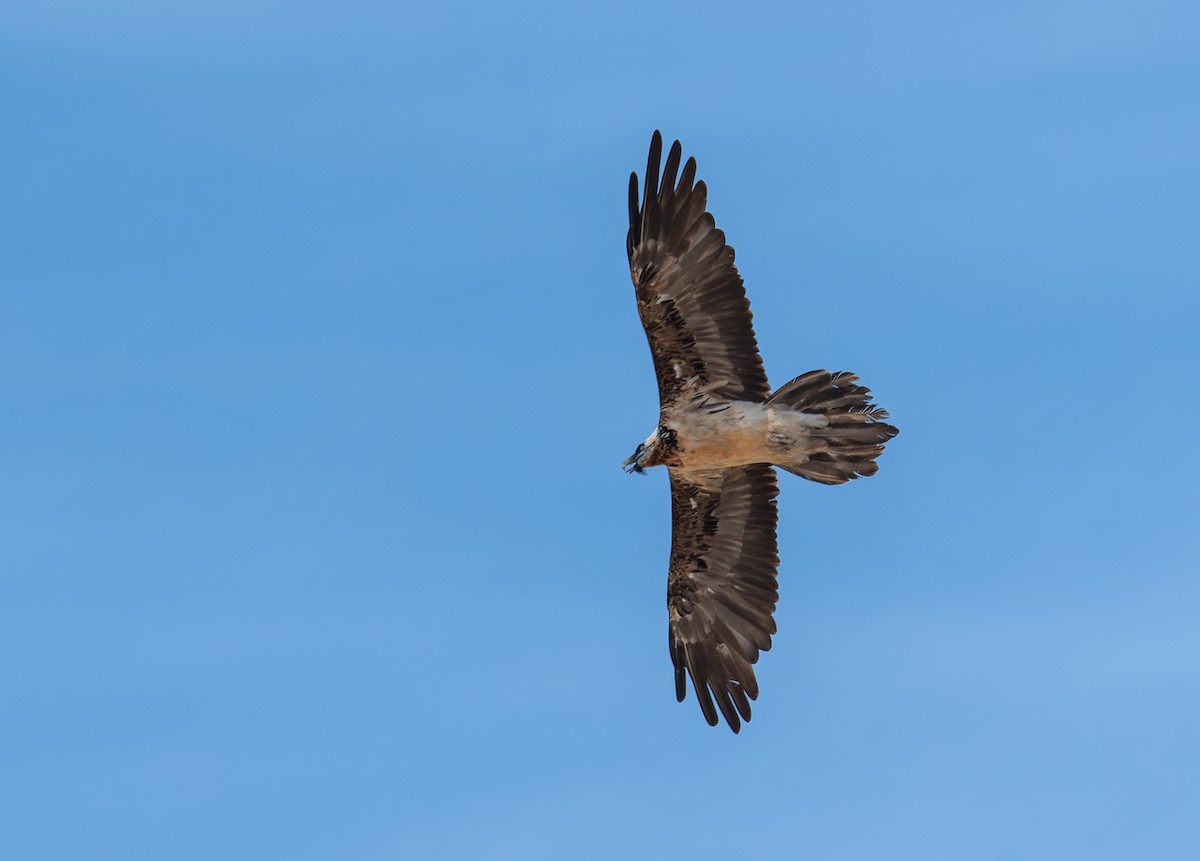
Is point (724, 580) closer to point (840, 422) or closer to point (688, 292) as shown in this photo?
point (840, 422)

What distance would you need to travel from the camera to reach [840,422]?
17.9 metres

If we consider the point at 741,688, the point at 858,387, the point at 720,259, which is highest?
the point at 720,259

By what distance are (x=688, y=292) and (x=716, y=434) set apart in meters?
1.54

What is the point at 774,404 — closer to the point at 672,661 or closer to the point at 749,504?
the point at 749,504

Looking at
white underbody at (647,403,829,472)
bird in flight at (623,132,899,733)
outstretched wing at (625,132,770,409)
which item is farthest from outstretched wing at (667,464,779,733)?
outstretched wing at (625,132,770,409)

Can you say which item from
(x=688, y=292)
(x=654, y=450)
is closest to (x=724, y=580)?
(x=654, y=450)

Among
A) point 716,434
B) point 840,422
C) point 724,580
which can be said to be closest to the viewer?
point 840,422

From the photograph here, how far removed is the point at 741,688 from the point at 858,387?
394 centimetres

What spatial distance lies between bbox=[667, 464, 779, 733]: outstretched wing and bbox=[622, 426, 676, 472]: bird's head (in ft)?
2.12

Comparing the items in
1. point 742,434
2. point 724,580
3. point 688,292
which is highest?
point 688,292

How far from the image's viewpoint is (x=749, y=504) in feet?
64.3

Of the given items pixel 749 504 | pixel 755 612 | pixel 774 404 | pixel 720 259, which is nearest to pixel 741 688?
pixel 755 612

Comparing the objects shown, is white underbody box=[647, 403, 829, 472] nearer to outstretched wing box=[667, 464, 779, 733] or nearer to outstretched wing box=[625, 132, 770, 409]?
outstretched wing box=[625, 132, 770, 409]

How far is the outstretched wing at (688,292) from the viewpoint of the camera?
58.6 ft
